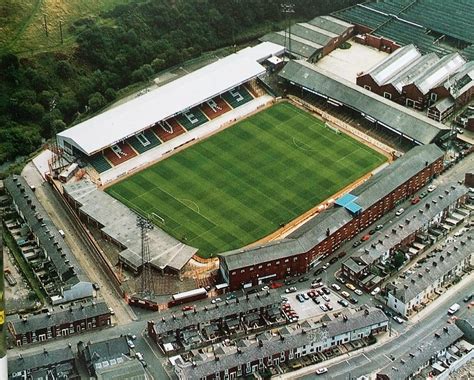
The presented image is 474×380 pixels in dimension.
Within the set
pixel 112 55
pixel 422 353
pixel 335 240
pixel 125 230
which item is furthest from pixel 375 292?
pixel 112 55

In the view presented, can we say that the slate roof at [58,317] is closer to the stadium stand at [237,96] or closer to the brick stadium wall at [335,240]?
the brick stadium wall at [335,240]

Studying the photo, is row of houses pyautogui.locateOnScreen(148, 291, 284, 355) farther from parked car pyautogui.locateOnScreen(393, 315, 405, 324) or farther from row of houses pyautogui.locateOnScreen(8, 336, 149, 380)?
parked car pyautogui.locateOnScreen(393, 315, 405, 324)

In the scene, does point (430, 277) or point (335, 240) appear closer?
point (430, 277)

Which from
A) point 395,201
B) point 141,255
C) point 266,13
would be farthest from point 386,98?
point 141,255

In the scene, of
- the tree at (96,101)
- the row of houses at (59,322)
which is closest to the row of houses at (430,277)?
the row of houses at (59,322)

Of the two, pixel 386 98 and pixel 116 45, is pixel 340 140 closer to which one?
pixel 386 98

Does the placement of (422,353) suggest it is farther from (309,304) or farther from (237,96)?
(237,96)
